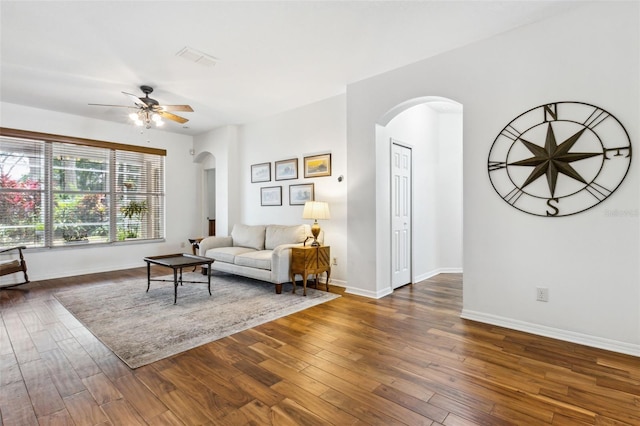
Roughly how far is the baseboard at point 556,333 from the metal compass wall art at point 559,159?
3.40 ft

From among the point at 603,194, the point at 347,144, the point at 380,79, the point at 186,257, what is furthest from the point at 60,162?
the point at 603,194

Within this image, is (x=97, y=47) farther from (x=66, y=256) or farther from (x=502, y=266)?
(x=502, y=266)

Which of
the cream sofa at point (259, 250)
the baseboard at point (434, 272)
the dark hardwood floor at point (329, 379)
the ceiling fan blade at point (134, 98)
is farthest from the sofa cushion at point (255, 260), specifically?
the ceiling fan blade at point (134, 98)

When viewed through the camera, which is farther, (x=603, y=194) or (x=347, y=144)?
(x=347, y=144)

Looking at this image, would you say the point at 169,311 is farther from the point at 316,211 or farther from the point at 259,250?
the point at 316,211

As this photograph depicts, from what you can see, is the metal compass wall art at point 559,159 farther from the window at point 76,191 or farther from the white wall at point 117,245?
the window at point 76,191

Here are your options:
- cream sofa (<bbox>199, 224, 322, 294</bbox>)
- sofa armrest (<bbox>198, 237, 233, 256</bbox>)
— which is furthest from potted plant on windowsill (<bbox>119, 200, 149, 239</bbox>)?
cream sofa (<bbox>199, 224, 322, 294</bbox>)

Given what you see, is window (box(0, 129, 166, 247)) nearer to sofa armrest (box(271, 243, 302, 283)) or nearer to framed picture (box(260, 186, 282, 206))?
framed picture (box(260, 186, 282, 206))

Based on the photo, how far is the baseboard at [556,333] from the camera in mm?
2447

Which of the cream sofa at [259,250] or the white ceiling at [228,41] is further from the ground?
the white ceiling at [228,41]

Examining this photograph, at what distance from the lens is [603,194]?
2525 millimetres

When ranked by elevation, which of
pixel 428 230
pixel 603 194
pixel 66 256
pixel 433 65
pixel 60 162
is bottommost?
pixel 66 256

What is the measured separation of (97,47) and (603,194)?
4901mm

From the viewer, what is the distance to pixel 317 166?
4961 millimetres
